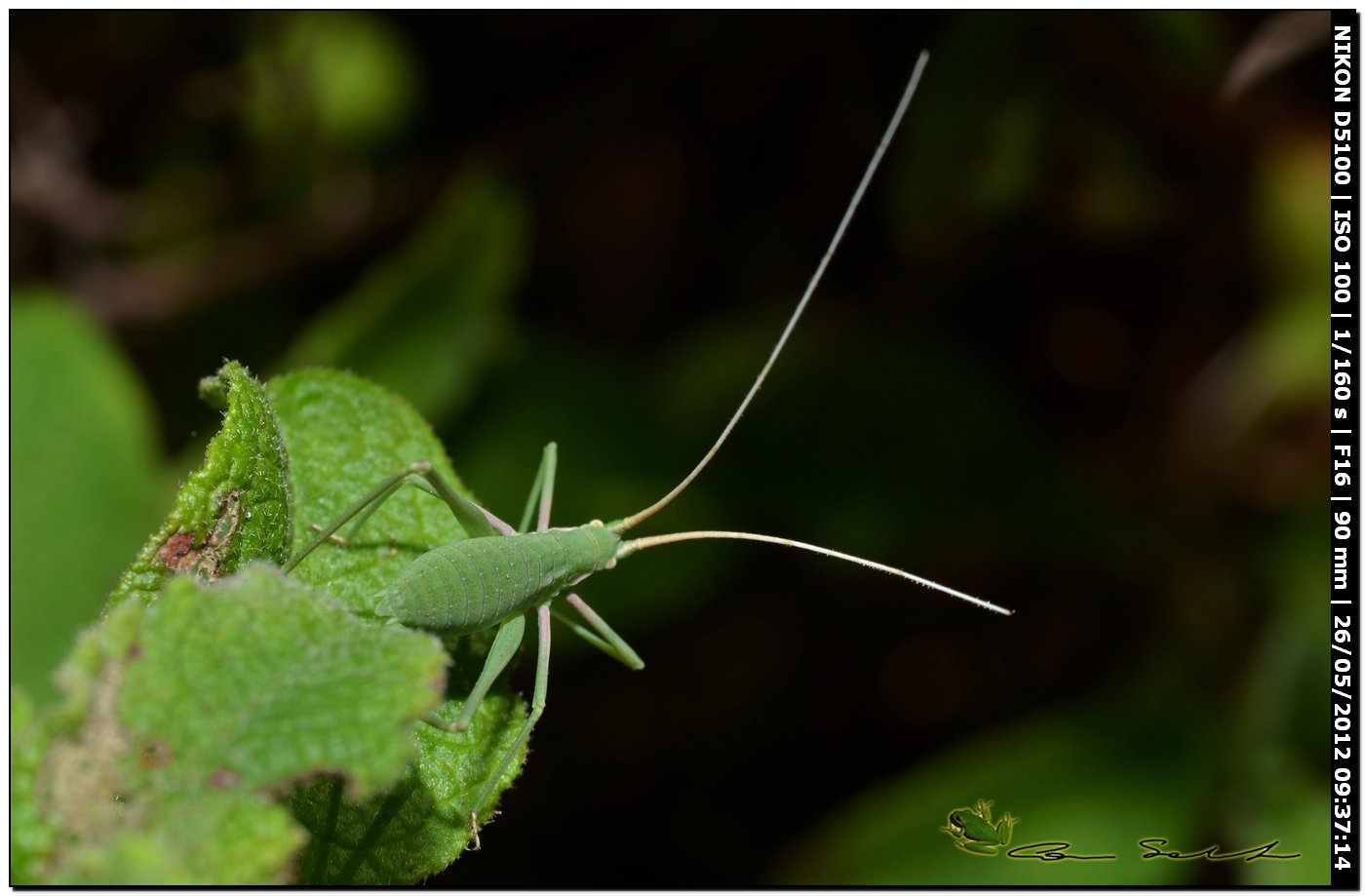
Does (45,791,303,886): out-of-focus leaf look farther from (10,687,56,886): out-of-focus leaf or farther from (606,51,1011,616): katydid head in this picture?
(606,51,1011,616): katydid head

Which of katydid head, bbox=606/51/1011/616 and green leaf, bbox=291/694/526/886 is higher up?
katydid head, bbox=606/51/1011/616

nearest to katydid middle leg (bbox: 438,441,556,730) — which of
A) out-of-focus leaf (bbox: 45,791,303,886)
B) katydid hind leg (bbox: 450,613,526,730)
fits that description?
katydid hind leg (bbox: 450,613,526,730)

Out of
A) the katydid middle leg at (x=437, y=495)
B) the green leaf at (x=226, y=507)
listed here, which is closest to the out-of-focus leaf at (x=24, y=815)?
the green leaf at (x=226, y=507)

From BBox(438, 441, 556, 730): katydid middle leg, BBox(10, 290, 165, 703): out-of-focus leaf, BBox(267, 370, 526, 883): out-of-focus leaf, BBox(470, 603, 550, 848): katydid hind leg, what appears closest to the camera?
BBox(267, 370, 526, 883): out-of-focus leaf

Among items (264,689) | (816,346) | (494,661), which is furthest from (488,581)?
(816,346)

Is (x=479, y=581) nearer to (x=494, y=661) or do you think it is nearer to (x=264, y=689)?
(x=494, y=661)

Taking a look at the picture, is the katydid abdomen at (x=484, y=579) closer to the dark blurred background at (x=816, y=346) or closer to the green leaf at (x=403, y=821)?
the green leaf at (x=403, y=821)
